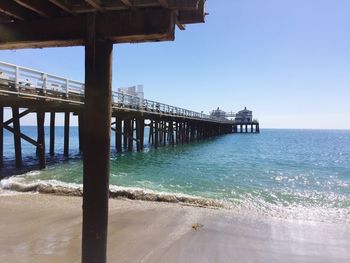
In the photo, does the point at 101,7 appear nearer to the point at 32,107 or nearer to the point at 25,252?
the point at 25,252

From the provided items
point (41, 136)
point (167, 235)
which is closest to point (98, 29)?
point (167, 235)

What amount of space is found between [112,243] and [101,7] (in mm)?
4232

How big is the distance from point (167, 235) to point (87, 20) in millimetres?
4608

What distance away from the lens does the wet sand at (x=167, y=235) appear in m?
5.67

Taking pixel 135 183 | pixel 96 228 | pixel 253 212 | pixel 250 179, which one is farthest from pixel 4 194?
pixel 250 179

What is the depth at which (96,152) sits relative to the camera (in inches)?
129

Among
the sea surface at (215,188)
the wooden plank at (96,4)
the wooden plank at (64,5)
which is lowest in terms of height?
the sea surface at (215,188)

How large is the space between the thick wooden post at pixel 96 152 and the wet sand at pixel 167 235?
2.24m

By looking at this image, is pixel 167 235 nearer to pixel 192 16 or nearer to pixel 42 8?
pixel 192 16

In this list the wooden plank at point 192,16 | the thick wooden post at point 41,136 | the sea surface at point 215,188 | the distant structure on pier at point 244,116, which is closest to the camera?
the wooden plank at point 192,16

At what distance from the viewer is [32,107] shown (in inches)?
597

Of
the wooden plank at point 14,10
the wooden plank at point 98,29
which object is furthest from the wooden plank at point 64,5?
the wooden plank at point 14,10

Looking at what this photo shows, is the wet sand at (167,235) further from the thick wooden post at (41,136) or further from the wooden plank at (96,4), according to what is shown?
the thick wooden post at (41,136)

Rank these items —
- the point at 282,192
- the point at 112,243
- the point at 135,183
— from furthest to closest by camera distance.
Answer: the point at 135,183 < the point at 282,192 < the point at 112,243
